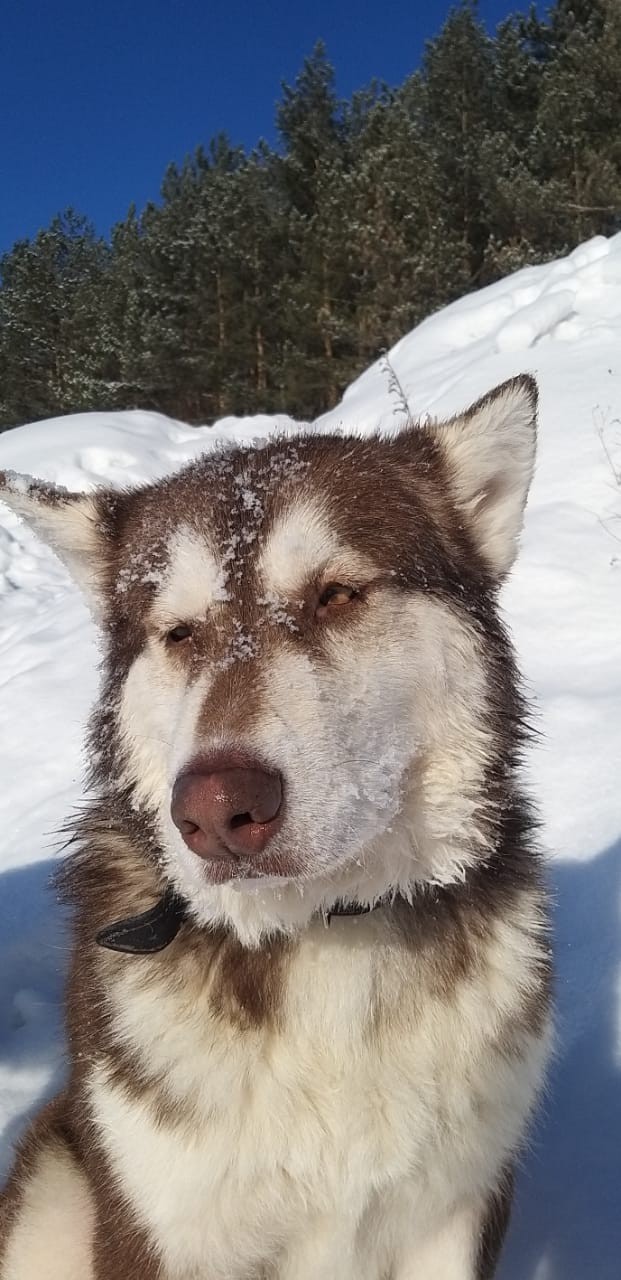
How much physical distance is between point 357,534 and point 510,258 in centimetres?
1817

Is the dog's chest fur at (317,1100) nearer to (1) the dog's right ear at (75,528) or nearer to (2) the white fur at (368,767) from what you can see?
(2) the white fur at (368,767)

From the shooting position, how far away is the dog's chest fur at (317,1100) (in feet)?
5.61

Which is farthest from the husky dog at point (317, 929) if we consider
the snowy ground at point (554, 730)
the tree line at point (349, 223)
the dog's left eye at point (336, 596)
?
the tree line at point (349, 223)

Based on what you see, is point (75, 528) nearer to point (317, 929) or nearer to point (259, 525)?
point (259, 525)

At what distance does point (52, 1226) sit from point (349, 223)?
2168 centimetres

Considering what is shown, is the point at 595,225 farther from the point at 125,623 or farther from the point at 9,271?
the point at 9,271

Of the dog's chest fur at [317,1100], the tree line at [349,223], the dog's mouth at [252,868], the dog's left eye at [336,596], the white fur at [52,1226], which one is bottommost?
the white fur at [52,1226]

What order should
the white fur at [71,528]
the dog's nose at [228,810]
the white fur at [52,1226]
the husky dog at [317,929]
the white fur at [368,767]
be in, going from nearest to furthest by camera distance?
the dog's nose at [228,810] → the white fur at [368,767] → the husky dog at [317,929] → the white fur at [52,1226] → the white fur at [71,528]

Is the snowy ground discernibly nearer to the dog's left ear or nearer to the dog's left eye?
the dog's left ear

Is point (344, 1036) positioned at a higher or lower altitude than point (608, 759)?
higher

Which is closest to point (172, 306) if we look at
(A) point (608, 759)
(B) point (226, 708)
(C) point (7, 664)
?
(C) point (7, 664)

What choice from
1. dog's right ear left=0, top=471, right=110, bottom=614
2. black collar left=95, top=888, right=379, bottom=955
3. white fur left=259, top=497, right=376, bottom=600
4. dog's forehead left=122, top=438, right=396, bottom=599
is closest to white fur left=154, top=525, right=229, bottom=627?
dog's forehead left=122, top=438, right=396, bottom=599

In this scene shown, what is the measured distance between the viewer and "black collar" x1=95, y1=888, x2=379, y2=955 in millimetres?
1786

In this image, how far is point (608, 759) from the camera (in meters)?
3.83
